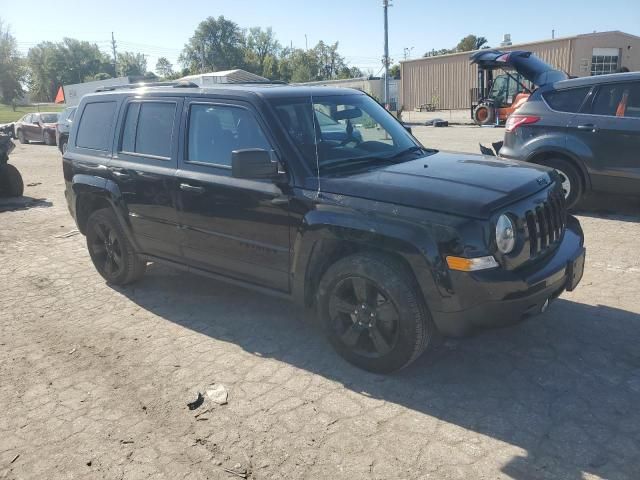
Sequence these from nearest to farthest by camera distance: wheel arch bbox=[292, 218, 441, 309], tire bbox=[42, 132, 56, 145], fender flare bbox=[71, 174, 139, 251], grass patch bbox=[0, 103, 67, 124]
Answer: wheel arch bbox=[292, 218, 441, 309], fender flare bbox=[71, 174, 139, 251], tire bbox=[42, 132, 56, 145], grass patch bbox=[0, 103, 67, 124]

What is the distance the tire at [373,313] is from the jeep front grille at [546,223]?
0.79 m

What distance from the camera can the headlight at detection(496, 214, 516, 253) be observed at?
10.2 feet

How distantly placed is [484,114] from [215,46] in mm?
96184

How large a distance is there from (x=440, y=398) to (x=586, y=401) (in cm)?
83

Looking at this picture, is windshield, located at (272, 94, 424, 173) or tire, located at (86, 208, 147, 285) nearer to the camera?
windshield, located at (272, 94, 424, 173)

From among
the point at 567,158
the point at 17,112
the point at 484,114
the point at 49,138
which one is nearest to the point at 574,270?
the point at 567,158

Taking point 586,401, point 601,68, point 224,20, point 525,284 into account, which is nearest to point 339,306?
point 525,284

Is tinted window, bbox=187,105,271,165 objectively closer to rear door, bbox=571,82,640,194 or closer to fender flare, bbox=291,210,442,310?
fender flare, bbox=291,210,442,310

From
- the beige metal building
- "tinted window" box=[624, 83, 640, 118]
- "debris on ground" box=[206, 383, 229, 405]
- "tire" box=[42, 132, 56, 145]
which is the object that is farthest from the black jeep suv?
the beige metal building

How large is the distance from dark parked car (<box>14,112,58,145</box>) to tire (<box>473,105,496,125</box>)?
17986 millimetres

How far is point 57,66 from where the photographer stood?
10006cm

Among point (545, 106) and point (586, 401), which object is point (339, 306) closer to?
point (586, 401)

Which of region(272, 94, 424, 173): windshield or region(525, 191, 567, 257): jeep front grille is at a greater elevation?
region(272, 94, 424, 173): windshield

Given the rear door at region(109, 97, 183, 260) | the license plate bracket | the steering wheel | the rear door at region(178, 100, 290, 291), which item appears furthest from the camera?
the rear door at region(109, 97, 183, 260)
